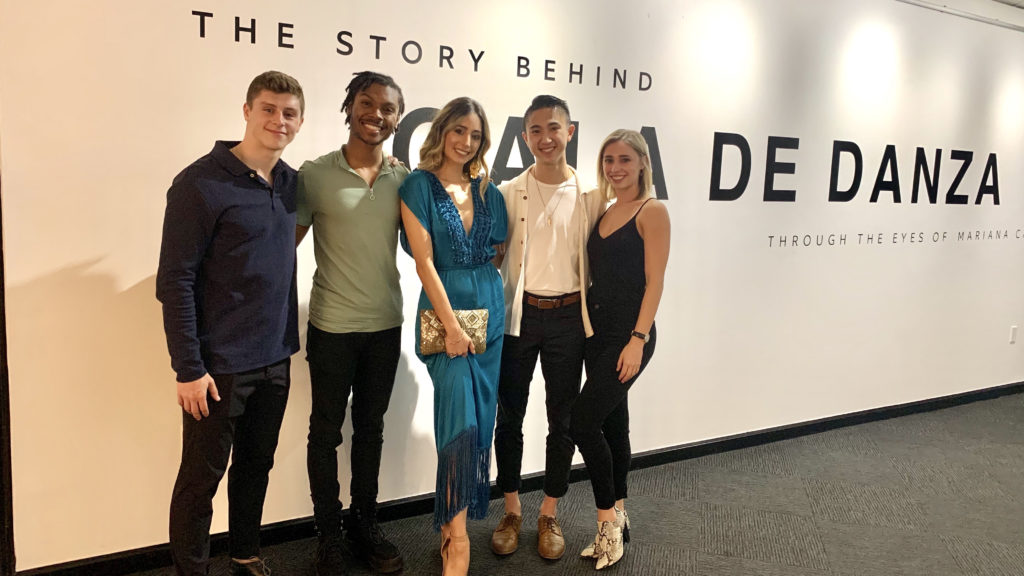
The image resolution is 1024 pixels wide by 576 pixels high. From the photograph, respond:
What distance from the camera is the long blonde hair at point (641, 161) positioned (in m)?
2.46

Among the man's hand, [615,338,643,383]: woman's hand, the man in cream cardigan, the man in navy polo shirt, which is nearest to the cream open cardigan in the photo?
the man in cream cardigan

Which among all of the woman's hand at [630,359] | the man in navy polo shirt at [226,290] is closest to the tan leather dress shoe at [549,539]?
the woman's hand at [630,359]

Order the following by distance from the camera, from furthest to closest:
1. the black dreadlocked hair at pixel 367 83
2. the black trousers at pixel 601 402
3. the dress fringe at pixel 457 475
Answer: the black trousers at pixel 601 402 → the dress fringe at pixel 457 475 → the black dreadlocked hair at pixel 367 83

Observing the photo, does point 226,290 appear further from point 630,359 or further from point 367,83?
point 630,359

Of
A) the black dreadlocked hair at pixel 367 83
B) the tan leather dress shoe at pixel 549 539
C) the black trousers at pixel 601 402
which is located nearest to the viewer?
the black dreadlocked hair at pixel 367 83

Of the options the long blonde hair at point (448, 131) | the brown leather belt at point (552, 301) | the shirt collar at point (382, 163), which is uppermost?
the long blonde hair at point (448, 131)

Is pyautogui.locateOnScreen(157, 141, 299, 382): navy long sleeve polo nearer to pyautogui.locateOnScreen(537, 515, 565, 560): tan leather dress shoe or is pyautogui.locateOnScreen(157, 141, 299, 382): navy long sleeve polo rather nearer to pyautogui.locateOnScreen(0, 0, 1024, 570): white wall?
pyautogui.locateOnScreen(0, 0, 1024, 570): white wall

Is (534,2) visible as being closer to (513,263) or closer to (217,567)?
(513,263)

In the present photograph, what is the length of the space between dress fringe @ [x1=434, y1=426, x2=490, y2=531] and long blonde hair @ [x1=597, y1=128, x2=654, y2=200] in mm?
1040

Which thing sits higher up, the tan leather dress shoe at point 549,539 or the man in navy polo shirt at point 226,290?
the man in navy polo shirt at point 226,290

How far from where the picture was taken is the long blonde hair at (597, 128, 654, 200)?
2.46 metres

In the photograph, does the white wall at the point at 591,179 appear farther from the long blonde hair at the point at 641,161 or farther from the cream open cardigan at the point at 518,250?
the long blonde hair at the point at 641,161

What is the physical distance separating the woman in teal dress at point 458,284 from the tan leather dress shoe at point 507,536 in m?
0.32

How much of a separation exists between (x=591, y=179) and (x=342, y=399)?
63.8 inches
